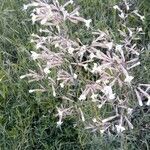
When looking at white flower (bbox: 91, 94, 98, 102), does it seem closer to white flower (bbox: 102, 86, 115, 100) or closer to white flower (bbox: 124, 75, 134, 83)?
white flower (bbox: 102, 86, 115, 100)

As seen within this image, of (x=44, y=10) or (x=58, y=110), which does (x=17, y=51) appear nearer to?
(x=44, y=10)

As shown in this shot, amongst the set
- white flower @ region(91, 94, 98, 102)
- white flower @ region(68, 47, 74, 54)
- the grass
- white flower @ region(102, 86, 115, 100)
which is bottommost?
the grass

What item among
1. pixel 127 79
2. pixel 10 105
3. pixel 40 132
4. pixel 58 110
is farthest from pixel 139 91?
pixel 10 105

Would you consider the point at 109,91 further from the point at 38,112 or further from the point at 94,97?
the point at 38,112

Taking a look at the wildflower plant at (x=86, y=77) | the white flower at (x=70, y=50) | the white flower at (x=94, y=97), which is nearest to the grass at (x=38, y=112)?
the wildflower plant at (x=86, y=77)

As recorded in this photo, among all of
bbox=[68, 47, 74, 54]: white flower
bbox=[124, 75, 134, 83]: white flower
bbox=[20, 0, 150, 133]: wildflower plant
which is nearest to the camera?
bbox=[124, 75, 134, 83]: white flower

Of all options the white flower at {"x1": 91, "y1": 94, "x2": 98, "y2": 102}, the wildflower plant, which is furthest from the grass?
the white flower at {"x1": 91, "y1": 94, "x2": 98, "y2": 102}

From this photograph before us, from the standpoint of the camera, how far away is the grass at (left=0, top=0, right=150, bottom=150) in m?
2.43

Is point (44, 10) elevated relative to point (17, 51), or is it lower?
elevated

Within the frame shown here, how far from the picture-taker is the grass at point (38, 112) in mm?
2428

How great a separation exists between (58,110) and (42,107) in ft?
0.64

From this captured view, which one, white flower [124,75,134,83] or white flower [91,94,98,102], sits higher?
white flower [124,75,134,83]

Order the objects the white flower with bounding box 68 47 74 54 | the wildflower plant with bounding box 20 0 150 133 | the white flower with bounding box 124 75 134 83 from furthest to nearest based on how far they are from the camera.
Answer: the white flower with bounding box 68 47 74 54 < the wildflower plant with bounding box 20 0 150 133 < the white flower with bounding box 124 75 134 83

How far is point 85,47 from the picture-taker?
2.44 m
